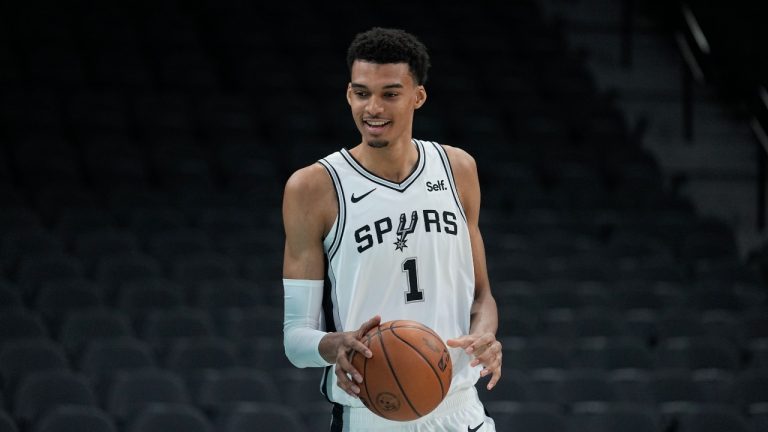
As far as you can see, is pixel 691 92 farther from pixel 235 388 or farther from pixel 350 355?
pixel 350 355

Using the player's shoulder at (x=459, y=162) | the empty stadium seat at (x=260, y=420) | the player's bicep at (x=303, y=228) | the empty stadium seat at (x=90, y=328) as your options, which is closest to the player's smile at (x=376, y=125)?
the player's bicep at (x=303, y=228)

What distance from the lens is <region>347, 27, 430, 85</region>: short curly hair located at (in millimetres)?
2889

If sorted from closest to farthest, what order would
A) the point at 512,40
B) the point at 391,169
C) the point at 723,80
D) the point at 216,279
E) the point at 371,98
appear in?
the point at 371,98, the point at 391,169, the point at 216,279, the point at 723,80, the point at 512,40

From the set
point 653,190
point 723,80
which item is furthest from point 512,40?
point 653,190

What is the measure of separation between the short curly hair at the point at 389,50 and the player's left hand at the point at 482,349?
2.31 ft

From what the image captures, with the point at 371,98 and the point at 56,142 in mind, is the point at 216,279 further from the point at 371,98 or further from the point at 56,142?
the point at 371,98

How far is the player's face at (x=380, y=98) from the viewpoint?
2867 mm

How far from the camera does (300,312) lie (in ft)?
9.68

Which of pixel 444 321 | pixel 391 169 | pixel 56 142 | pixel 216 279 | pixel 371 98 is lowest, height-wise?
pixel 216 279

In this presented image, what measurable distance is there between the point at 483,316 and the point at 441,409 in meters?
0.28

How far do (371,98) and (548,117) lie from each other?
6.74 m

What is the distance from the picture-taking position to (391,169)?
3.05 meters

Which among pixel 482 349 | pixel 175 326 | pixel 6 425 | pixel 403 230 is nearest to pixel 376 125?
pixel 403 230

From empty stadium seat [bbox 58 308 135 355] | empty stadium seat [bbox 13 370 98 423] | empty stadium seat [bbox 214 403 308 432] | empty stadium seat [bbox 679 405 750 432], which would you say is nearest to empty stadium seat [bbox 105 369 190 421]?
empty stadium seat [bbox 13 370 98 423]
